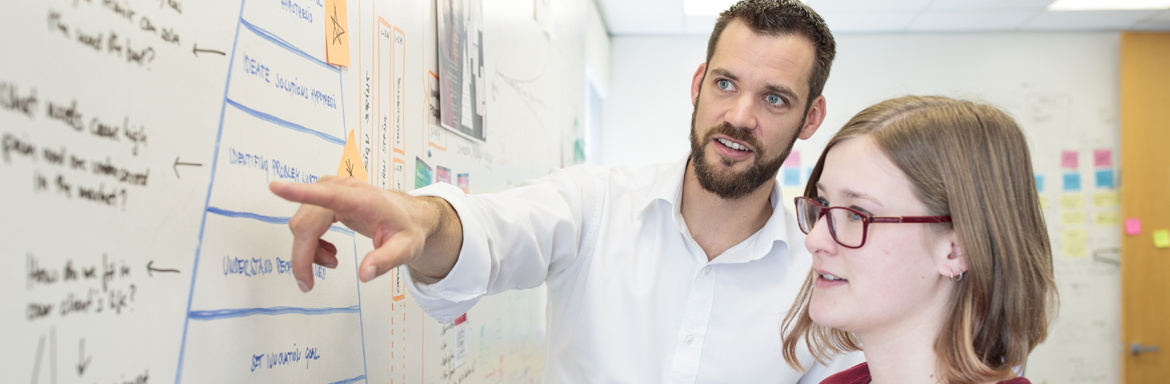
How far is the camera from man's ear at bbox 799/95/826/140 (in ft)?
4.85

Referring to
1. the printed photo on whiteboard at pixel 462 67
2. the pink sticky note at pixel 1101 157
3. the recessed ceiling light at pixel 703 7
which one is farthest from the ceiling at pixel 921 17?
the printed photo on whiteboard at pixel 462 67

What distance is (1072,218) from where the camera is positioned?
398 cm

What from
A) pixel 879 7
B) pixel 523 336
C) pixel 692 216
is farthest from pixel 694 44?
pixel 692 216

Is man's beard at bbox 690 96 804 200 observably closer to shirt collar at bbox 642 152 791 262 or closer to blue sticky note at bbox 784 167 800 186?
shirt collar at bbox 642 152 791 262

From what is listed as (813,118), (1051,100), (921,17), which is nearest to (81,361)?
(813,118)

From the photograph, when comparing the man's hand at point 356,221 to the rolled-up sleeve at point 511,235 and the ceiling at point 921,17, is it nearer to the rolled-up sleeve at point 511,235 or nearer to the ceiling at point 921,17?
the rolled-up sleeve at point 511,235

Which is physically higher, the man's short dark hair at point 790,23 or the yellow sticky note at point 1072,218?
the man's short dark hair at point 790,23

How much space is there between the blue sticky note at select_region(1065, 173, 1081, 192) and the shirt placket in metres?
3.73

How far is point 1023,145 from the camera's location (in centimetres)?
83

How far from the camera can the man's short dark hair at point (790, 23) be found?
136 cm

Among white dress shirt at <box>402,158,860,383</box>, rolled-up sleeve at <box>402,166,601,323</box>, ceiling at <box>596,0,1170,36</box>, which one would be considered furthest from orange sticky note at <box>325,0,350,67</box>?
ceiling at <box>596,0,1170,36</box>

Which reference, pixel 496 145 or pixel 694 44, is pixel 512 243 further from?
pixel 694 44

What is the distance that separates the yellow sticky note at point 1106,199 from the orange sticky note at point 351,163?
4.50 m

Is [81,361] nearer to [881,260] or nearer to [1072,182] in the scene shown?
[881,260]
